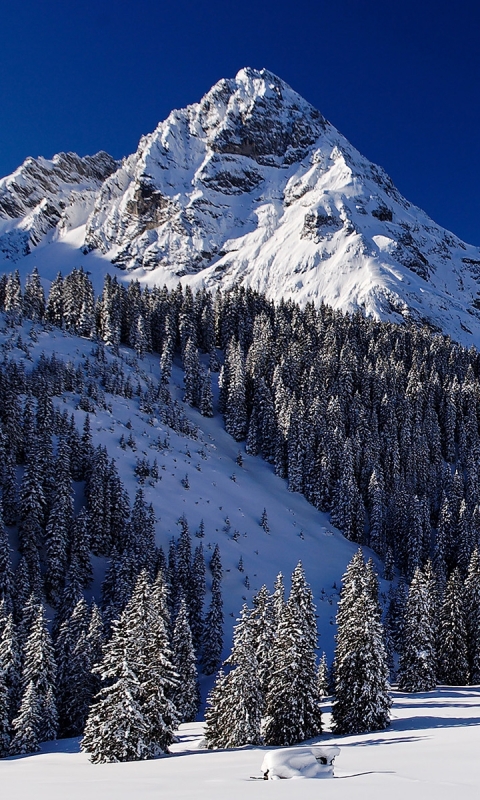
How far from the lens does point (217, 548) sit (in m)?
67.5

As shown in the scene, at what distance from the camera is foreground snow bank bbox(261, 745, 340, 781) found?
41.1 ft

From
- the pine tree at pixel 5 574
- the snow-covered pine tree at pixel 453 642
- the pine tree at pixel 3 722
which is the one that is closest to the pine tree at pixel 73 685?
the pine tree at pixel 3 722

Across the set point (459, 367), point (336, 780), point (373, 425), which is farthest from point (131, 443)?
point (459, 367)

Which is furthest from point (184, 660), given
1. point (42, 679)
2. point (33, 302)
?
point (33, 302)

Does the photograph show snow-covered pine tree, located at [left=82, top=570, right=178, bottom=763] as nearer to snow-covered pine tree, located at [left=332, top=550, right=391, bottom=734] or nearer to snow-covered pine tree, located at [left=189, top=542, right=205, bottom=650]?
snow-covered pine tree, located at [left=332, top=550, right=391, bottom=734]

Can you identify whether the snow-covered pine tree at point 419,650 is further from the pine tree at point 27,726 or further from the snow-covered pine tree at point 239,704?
the pine tree at point 27,726

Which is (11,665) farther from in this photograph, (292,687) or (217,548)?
(217,548)

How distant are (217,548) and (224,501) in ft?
47.9

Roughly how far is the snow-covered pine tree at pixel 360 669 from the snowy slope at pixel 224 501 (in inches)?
1226

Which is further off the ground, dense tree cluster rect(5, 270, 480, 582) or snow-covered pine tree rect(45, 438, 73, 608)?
dense tree cluster rect(5, 270, 480, 582)

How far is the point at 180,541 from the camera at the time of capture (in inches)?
2520

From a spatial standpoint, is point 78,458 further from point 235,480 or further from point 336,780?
point 336,780

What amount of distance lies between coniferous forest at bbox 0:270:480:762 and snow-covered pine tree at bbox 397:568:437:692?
0.14 metres

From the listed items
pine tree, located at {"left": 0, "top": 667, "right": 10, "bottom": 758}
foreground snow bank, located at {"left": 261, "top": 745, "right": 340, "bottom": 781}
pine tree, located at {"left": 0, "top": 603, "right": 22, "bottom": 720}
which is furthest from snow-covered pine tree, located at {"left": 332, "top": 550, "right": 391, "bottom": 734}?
pine tree, located at {"left": 0, "top": 603, "right": 22, "bottom": 720}
